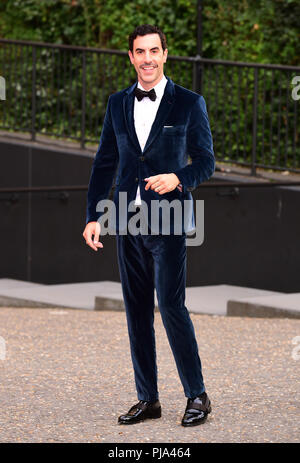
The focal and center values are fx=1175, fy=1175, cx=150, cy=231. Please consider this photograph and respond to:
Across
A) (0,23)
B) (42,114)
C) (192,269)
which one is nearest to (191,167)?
(192,269)

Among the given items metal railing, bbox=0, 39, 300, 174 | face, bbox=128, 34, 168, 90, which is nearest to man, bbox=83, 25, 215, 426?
face, bbox=128, 34, 168, 90

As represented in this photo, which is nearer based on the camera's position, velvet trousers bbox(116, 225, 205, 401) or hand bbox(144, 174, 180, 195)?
hand bbox(144, 174, 180, 195)

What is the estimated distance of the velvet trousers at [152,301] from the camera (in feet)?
19.1

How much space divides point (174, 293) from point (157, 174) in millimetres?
596

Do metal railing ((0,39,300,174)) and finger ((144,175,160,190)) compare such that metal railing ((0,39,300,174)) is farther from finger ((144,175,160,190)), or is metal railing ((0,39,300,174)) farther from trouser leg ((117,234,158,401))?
finger ((144,175,160,190))

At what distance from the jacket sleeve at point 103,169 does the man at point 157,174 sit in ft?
0.17

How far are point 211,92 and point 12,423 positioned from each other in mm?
7515

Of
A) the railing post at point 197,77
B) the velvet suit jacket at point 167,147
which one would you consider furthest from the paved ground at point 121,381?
the railing post at point 197,77

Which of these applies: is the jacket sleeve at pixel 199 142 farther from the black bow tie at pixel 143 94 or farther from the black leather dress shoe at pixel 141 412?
the black leather dress shoe at pixel 141 412

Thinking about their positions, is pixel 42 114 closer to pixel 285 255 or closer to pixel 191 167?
pixel 285 255

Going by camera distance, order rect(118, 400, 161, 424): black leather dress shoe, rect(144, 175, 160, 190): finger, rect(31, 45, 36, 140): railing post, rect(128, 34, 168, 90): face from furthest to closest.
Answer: rect(31, 45, 36, 140): railing post
rect(118, 400, 161, 424): black leather dress shoe
rect(128, 34, 168, 90): face
rect(144, 175, 160, 190): finger

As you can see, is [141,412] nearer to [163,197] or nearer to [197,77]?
[163,197]

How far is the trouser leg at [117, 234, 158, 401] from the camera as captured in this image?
5.90m

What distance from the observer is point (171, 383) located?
7125 mm
